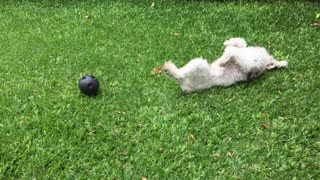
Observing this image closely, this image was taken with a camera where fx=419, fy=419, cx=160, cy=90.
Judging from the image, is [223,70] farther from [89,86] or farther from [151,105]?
[89,86]

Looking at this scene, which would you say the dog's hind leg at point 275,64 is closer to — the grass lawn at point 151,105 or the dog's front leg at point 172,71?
the grass lawn at point 151,105

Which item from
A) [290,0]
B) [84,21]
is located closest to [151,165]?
[84,21]

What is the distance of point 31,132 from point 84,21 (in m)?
2.35

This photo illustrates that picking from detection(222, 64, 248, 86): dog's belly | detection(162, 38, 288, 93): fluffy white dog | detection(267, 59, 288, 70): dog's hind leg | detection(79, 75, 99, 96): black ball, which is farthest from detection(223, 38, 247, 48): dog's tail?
detection(79, 75, 99, 96): black ball

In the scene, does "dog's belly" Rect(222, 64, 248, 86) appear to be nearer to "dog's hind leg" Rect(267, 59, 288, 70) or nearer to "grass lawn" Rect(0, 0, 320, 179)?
"grass lawn" Rect(0, 0, 320, 179)

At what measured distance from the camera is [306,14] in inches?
198

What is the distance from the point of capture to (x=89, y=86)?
329cm

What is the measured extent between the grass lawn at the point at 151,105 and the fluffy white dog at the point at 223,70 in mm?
74

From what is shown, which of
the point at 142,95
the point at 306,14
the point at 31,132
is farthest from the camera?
the point at 306,14

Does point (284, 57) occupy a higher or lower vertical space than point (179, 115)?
higher

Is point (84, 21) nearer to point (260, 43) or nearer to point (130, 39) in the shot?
point (130, 39)

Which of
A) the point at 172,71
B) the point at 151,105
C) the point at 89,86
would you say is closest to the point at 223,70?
the point at 172,71

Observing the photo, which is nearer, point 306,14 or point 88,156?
point 88,156

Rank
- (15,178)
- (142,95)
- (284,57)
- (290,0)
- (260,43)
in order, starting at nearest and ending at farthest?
(15,178) < (142,95) < (284,57) < (260,43) < (290,0)
